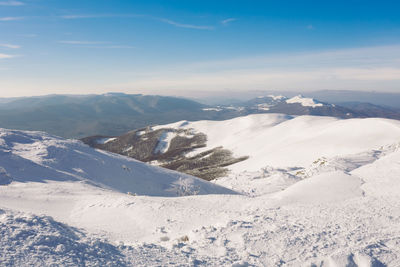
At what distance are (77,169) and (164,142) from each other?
96693 millimetres

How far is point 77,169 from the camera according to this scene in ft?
68.5

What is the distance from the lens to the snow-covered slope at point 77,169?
17.9 m

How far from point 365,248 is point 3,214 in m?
12.9

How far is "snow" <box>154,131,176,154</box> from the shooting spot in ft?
362

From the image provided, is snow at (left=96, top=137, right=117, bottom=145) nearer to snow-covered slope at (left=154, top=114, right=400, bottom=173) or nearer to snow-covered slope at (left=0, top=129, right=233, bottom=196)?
Answer: snow-covered slope at (left=154, top=114, right=400, bottom=173)

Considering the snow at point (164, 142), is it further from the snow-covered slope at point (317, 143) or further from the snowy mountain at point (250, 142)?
the snow-covered slope at point (317, 143)

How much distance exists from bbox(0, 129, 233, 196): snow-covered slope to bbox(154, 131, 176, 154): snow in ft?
275

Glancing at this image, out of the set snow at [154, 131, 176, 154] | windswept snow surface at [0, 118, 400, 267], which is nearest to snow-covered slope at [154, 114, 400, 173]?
windswept snow surface at [0, 118, 400, 267]

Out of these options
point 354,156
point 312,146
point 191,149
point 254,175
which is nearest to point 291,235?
point 254,175

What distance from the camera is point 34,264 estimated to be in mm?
5988

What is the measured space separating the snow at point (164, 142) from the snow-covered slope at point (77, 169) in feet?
275

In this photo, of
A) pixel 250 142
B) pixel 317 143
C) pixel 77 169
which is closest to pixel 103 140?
pixel 250 142

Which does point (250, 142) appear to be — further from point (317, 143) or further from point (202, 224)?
point (202, 224)

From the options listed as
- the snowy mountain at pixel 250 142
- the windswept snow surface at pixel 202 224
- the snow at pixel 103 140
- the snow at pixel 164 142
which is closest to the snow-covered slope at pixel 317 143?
the snowy mountain at pixel 250 142
